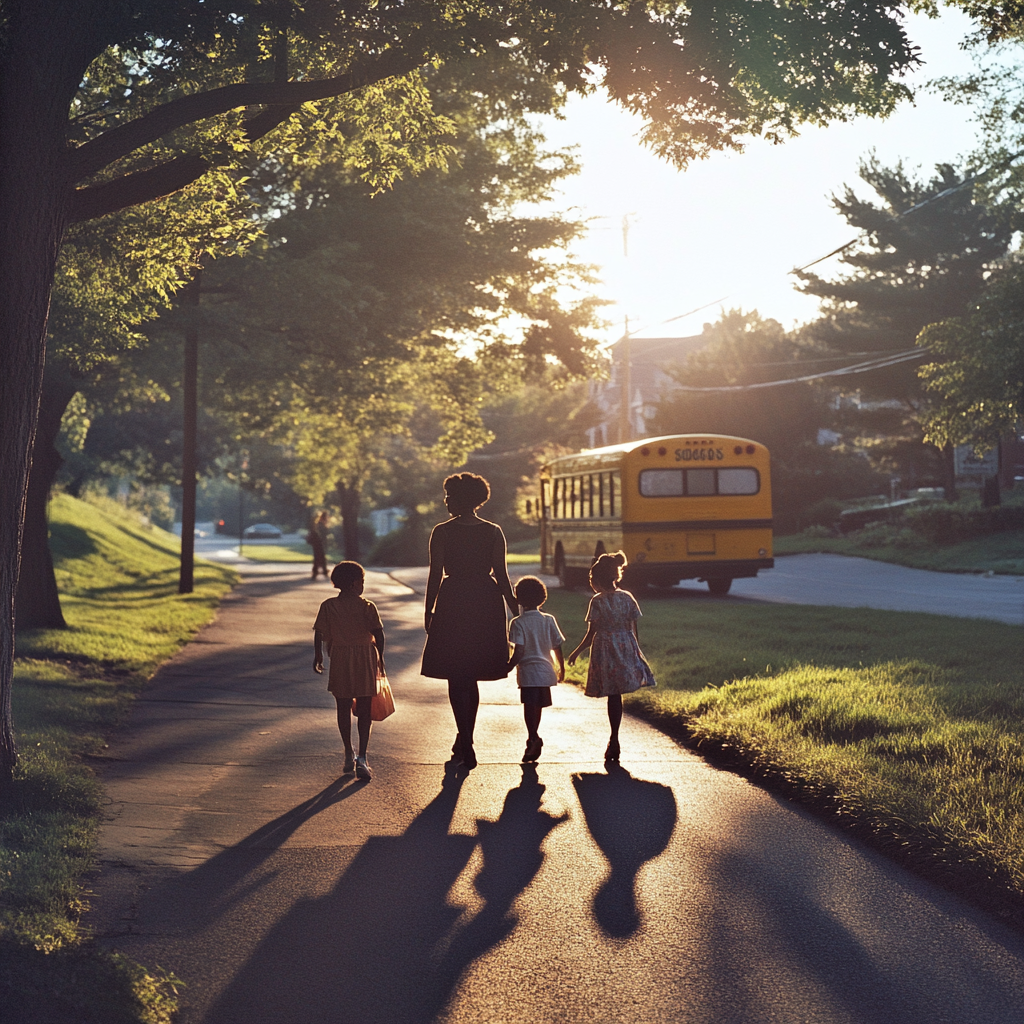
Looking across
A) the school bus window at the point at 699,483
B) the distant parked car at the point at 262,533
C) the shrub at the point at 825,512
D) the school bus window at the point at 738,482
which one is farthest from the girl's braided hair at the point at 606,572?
the distant parked car at the point at 262,533

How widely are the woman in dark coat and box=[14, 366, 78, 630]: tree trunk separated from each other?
8815 mm

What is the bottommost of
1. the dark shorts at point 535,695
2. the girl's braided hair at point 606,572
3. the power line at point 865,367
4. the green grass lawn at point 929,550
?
the green grass lawn at point 929,550

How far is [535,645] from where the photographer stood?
8.41 meters

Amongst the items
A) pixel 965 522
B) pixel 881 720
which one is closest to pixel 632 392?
pixel 965 522

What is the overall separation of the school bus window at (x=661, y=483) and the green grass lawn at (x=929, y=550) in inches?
412

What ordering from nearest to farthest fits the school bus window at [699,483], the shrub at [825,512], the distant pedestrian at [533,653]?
the distant pedestrian at [533,653], the school bus window at [699,483], the shrub at [825,512]

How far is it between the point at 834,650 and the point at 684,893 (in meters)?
8.70

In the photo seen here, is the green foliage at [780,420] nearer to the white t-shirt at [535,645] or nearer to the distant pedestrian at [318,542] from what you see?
the distant pedestrian at [318,542]

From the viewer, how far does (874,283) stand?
44.4 m

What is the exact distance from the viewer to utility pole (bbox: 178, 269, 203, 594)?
21844mm

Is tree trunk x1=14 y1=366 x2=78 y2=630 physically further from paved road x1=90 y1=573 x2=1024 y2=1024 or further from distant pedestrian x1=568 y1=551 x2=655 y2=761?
distant pedestrian x1=568 y1=551 x2=655 y2=761

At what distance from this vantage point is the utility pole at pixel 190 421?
71.7 ft

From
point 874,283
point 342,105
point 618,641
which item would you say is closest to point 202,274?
point 342,105

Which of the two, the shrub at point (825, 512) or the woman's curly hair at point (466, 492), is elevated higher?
the woman's curly hair at point (466, 492)
